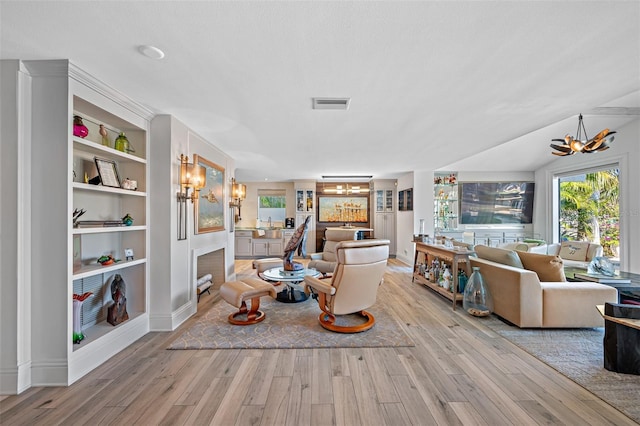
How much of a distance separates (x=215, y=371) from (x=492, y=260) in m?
3.53

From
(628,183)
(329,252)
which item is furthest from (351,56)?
(628,183)

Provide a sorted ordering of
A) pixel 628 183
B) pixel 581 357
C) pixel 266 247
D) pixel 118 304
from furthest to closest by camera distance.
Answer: pixel 266 247 → pixel 628 183 → pixel 118 304 → pixel 581 357

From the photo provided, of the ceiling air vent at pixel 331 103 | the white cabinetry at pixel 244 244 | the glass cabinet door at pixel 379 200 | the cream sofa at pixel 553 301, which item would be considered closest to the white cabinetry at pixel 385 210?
the glass cabinet door at pixel 379 200

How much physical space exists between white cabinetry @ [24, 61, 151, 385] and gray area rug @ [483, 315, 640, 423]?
4.02 meters

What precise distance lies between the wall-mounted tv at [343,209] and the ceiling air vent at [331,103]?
5.77 metres

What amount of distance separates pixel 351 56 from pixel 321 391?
2.45 metres

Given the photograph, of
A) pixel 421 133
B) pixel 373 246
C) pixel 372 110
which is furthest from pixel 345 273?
pixel 421 133

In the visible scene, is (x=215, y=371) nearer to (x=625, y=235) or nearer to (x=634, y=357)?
(x=634, y=357)

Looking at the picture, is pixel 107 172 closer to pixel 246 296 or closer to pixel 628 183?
pixel 246 296

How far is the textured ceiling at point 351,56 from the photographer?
142 centimetres

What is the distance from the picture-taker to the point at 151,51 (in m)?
1.73

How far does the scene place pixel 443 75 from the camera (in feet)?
6.67

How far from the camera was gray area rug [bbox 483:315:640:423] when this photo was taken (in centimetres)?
184

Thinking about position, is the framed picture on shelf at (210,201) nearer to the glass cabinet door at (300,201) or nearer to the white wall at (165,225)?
the white wall at (165,225)
